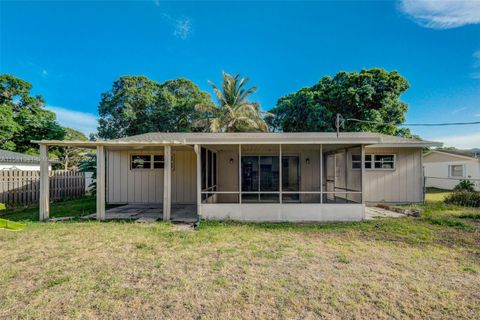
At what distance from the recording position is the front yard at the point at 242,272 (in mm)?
2697

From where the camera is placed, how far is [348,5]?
10953mm

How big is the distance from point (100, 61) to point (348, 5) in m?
20.1

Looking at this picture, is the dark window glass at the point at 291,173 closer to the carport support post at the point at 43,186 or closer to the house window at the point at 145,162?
the house window at the point at 145,162

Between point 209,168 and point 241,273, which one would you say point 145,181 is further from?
point 241,273

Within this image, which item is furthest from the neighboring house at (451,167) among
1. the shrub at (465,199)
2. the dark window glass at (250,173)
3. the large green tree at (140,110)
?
the large green tree at (140,110)

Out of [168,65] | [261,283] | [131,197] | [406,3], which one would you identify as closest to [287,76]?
[168,65]

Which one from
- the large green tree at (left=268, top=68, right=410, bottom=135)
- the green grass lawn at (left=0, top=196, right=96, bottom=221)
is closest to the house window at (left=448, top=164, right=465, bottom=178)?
the large green tree at (left=268, top=68, right=410, bottom=135)

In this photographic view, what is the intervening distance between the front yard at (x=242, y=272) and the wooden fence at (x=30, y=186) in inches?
200

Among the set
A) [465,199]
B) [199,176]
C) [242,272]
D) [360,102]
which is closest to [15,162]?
[199,176]

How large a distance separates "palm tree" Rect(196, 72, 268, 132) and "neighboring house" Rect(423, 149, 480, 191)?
11.9 meters

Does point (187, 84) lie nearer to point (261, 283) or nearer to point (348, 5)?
point (348, 5)

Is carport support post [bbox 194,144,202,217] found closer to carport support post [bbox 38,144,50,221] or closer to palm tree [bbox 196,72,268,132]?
carport support post [bbox 38,144,50,221]

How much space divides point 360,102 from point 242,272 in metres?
18.1

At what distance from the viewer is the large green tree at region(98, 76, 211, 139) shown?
70.8 ft
